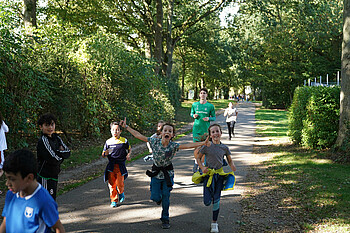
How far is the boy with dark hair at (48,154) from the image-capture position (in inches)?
192

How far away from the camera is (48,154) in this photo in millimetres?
4879

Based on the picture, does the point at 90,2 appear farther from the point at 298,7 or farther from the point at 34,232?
the point at 34,232

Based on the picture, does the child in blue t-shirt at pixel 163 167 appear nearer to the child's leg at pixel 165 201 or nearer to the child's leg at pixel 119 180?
the child's leg at pixel 165 201

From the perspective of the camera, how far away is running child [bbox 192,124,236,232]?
5.22 m

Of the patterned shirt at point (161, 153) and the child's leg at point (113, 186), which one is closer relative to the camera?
the patterned shirt at point (161, 153)

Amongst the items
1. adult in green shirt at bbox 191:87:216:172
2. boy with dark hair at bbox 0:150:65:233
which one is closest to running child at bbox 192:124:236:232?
boy with dark hair at bbox 0:150:65:233

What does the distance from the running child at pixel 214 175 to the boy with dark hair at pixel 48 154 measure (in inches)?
81.9

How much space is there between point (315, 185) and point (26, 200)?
252 inches

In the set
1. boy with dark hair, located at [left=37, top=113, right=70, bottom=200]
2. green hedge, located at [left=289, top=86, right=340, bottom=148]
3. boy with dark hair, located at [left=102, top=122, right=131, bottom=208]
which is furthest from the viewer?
green hedge, located at [left=289, top=86, right=340, bottom=148]

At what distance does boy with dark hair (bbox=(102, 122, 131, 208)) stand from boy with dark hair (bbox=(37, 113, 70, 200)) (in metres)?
1.38

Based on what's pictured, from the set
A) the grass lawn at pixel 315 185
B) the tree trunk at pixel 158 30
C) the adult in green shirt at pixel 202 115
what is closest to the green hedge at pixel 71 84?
the adult in green shirt at pixel 202 115

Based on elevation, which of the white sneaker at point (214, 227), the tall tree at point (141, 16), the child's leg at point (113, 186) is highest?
the tall tree at point (141, 16)

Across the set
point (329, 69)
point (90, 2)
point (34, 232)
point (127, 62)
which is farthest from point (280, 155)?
point (329, 69)

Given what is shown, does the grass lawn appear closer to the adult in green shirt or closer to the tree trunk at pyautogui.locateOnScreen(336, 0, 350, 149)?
the tree trunk at pyautogui.locateOnScreen(336, 0, 350, 149)
